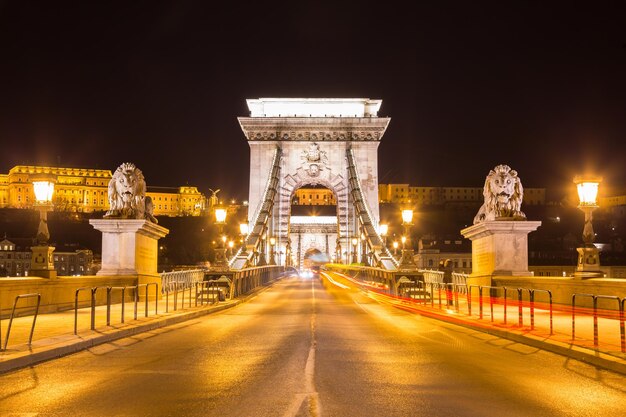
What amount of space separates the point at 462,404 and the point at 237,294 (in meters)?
23.1

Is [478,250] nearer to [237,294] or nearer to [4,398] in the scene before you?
[237,294]

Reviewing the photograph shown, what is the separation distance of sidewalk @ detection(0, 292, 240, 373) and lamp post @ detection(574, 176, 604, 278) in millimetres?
9915

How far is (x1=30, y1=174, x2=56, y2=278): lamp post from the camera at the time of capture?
731 inches

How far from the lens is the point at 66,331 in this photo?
1426 centimetres

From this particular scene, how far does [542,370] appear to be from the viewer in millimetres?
10477

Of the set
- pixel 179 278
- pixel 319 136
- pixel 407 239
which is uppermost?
pixel 319 136

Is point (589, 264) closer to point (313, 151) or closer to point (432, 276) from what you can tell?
point (432, 276)

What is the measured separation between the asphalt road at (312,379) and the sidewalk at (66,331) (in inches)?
10.9

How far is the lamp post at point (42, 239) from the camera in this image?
1856cm

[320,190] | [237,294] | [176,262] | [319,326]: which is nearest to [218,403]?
[319,326]

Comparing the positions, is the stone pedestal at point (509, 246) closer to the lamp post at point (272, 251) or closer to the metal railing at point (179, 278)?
the metal railing at point (179, 278)

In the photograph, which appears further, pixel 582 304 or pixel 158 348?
pixel 582 304

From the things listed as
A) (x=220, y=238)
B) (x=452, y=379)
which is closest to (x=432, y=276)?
(x=220, y=238)

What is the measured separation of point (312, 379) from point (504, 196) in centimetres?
1600
